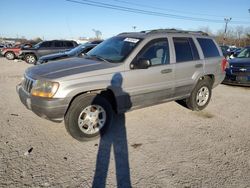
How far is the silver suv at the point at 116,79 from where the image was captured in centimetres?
379

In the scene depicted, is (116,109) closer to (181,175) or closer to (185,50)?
(181,175)

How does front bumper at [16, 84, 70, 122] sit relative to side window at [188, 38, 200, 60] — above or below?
below

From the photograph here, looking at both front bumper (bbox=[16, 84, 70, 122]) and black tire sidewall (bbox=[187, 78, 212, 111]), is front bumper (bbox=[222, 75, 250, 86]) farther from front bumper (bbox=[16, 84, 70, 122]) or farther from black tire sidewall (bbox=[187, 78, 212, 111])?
front bumper (bbox=[16, 84, 70, 122])

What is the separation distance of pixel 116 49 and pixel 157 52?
86 centimetres

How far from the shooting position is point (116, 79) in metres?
4.16

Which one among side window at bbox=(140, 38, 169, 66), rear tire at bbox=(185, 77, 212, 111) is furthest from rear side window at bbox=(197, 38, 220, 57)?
side window at bbox=(140, 38, 169, 66)

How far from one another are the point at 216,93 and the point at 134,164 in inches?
225

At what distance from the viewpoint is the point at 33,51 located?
17.5m

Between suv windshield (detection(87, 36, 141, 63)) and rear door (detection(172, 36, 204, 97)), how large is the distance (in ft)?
3.46

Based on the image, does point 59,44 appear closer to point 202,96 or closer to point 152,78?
point 202,96

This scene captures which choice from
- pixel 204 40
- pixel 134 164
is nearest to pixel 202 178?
pixel 134 164

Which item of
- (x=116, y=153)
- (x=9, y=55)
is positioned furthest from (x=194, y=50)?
(x=9, y=55)

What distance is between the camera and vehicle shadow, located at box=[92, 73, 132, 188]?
3.09 meters

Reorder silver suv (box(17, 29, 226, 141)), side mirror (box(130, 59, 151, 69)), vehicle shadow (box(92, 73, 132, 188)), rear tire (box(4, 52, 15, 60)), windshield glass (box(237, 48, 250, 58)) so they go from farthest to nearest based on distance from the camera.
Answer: rear tire (box(4, 52, 15, 60)), windshield glass (box(237, 48, 250, 58)), side mirror (box(130, 59, 151, 69)), silver suv (box(17, 29, 226, 141)), vehicle shadow (box(92, 73, 132, 188))
